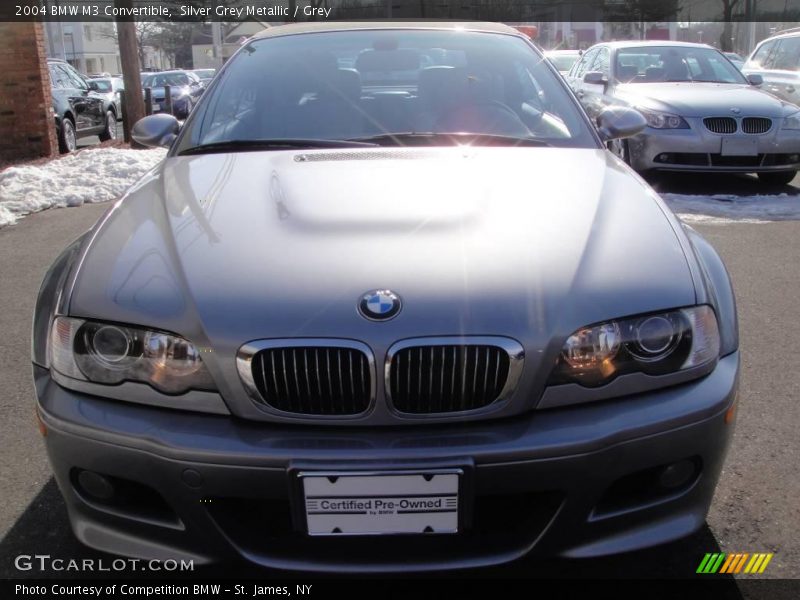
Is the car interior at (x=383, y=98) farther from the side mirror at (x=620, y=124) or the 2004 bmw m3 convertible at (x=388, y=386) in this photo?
the 2004 bmw m3 convertible at (x=388, y=386)

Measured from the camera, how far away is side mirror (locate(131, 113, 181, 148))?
359 centimetres

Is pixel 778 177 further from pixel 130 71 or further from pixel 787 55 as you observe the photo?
pixel 130 71

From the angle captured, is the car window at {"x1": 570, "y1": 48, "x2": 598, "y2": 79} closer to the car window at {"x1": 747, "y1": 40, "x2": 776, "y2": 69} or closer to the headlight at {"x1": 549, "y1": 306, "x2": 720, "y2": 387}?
the car window at {"x1": 747, "y1": 40, "x2": 776, "y2": 69}

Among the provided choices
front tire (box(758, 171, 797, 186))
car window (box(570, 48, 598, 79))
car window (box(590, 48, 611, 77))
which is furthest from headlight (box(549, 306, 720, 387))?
car window (box(570, 48, 598, 79))

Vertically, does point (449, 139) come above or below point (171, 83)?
above

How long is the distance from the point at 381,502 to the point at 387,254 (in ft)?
1.97

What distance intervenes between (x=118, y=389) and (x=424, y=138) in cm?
150

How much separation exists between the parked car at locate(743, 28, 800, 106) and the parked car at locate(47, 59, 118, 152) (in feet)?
34.5

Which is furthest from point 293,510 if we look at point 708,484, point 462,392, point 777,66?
point 777,66

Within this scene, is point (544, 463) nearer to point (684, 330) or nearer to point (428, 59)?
point (684, 330)

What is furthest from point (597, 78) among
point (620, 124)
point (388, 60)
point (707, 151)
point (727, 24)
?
point (727, 24)

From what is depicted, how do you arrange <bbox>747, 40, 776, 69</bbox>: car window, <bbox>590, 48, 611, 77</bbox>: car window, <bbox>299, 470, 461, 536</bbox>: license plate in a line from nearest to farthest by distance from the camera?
<bbox>299, 470, 461, 536</bbox>: license plate, <bbox>590, 48, 611, 77</bbox>: car window, <bbox>747, 40, 776, 69</bbox>: car window

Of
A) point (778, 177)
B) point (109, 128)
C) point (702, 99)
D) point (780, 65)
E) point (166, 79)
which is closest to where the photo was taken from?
point (702, 99)

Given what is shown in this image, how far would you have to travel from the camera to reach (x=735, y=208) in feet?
23.8
